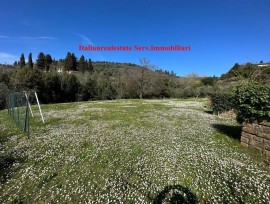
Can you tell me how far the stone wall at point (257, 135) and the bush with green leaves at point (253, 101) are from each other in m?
0.30

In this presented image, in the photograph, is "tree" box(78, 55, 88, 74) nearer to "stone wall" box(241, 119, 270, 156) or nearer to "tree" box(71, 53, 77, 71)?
"tree" box(71, 53, 77, 71)

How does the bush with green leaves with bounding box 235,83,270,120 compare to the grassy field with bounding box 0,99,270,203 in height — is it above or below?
above

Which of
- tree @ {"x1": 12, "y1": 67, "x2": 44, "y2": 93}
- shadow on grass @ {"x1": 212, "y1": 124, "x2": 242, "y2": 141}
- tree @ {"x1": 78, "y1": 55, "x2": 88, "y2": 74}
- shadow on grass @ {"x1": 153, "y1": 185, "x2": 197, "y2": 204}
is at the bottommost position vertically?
shadow on grass @ {"x1": 153, "y1": 185, "x2": 197, "y2": 204}

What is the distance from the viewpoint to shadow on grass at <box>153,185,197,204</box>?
177 inches

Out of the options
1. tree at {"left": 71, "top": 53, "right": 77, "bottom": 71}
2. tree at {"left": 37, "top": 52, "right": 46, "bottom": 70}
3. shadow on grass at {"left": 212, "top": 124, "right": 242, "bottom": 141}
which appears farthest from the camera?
tree at {"left": 71, "top": 53, "right": 77, "bottom": 71}

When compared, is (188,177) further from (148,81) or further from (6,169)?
(148,81)

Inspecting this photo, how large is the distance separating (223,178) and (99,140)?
630cm

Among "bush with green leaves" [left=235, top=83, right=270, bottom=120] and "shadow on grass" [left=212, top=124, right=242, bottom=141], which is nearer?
"bush with green leaves" [left=235, top=83, right=270, bottom=120]

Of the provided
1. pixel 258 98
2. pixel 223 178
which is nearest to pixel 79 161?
pixel 223 178

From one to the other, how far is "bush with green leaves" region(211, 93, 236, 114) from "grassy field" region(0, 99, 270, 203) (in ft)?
22.5

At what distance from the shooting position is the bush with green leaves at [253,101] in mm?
6879

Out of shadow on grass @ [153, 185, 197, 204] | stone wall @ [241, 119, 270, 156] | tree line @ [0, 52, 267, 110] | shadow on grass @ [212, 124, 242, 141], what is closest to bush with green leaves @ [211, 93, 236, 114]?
shadow on grass @ [212, 124, 242, 141]

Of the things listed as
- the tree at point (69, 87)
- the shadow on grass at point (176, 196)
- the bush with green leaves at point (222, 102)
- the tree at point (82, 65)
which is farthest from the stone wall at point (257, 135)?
the tree at point (82, 65)

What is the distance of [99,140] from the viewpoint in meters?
9.24
